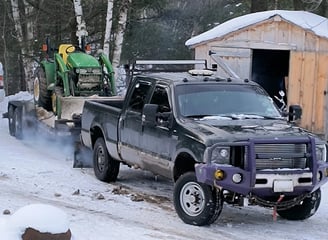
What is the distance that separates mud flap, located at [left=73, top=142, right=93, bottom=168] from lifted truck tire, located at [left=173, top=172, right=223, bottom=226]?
4.02 meters

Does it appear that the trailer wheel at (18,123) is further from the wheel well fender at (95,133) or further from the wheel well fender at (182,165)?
the wheel well fender at (182,165)

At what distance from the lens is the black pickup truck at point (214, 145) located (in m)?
7.93

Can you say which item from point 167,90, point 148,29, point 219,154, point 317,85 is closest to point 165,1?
point 148,29

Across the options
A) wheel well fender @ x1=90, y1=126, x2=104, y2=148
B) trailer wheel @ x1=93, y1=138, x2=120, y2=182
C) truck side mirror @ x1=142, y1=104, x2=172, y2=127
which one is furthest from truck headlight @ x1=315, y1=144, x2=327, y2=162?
wheel well fender @ x1=90, y1=126, x2=104, y2=148

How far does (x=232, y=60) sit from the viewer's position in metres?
17.4

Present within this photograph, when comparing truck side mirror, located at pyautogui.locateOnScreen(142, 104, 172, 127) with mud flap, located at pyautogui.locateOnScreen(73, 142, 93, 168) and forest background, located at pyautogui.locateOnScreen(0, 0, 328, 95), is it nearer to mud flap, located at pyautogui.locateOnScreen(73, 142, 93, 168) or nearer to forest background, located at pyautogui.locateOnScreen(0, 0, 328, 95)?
mud flap, located at pyautogui.locateOnScreen(73, 142, 93, 168)

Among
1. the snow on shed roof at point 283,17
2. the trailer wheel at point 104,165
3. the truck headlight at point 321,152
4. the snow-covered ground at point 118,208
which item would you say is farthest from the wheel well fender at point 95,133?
the snow on shed roof at point 283,17

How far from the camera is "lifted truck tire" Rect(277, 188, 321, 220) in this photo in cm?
873

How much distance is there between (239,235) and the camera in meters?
7.95

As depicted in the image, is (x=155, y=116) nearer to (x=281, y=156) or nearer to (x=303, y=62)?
(x=281, y=156)

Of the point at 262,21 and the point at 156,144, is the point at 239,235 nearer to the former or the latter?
the point at 156,144

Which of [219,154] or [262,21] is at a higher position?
[262,21]

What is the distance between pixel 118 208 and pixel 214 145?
1914 mm

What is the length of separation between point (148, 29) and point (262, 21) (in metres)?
9.67
